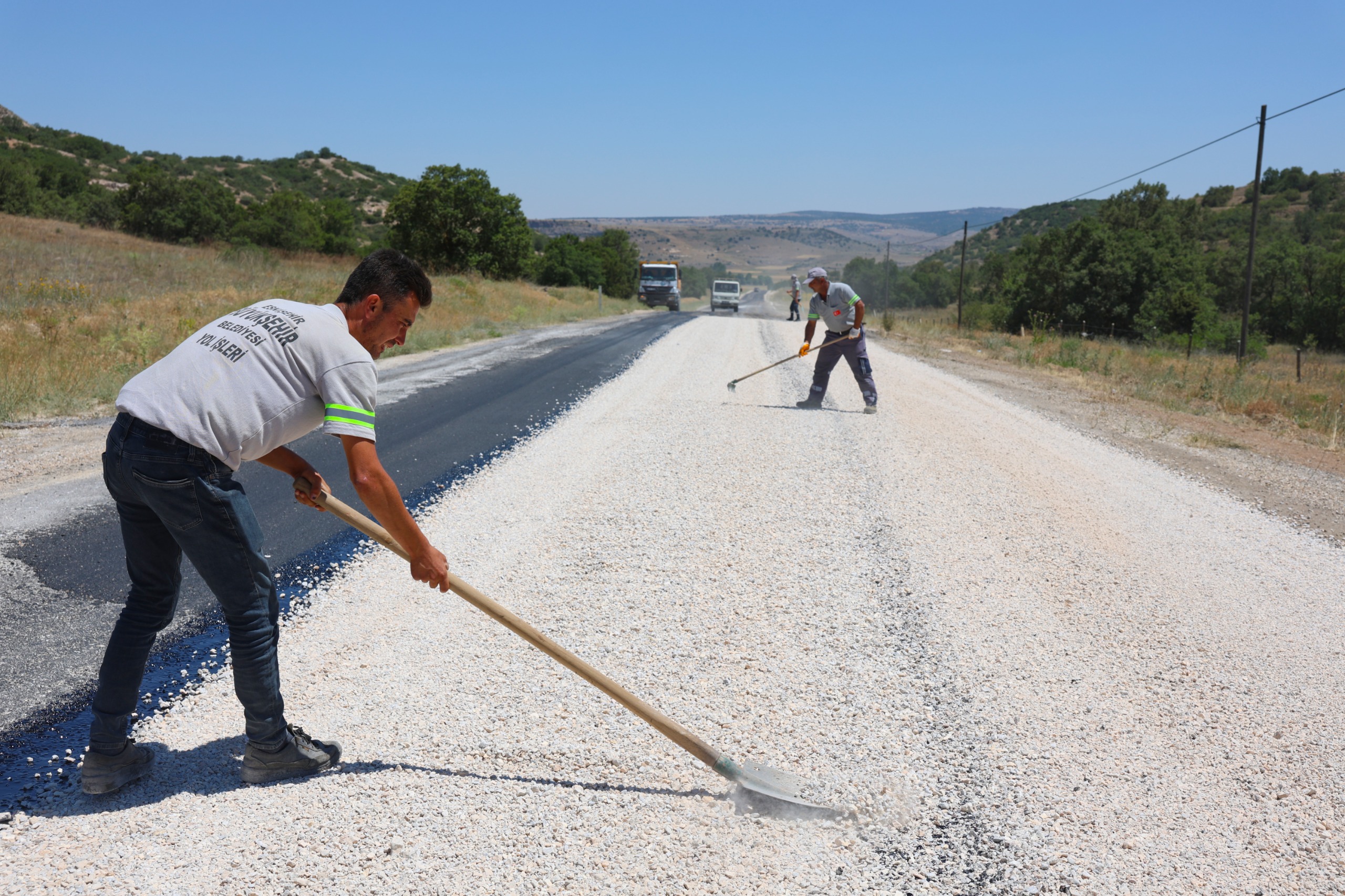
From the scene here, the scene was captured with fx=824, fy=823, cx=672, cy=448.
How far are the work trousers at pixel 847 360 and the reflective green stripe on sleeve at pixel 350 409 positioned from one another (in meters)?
8.64

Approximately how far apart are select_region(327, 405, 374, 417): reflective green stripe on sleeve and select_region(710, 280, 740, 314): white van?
39981 millimetres

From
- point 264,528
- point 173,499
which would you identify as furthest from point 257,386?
point 264,528

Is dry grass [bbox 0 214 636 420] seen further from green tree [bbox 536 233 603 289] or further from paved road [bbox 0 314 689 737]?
green tree [bbox 536 233 603 289]

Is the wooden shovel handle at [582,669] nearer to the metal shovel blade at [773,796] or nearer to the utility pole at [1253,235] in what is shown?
the metal shovel blade at [773,796]

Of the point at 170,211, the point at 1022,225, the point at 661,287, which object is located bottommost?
the point at 661,287

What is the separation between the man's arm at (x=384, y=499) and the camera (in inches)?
94.8

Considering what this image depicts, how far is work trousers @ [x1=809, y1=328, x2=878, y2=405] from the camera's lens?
34.9ft

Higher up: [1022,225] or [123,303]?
[1022,225]

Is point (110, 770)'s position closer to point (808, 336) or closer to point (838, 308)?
point (838, 308)

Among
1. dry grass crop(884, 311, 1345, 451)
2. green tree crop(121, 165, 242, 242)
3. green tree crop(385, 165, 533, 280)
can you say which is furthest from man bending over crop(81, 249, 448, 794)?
green tree crop(121, 165, 242, 242)

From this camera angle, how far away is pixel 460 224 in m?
42.4

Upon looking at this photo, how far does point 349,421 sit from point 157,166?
66952mm

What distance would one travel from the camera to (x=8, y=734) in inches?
120

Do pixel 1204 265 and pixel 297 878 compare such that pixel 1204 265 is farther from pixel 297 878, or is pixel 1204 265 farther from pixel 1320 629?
pixel 297 878
